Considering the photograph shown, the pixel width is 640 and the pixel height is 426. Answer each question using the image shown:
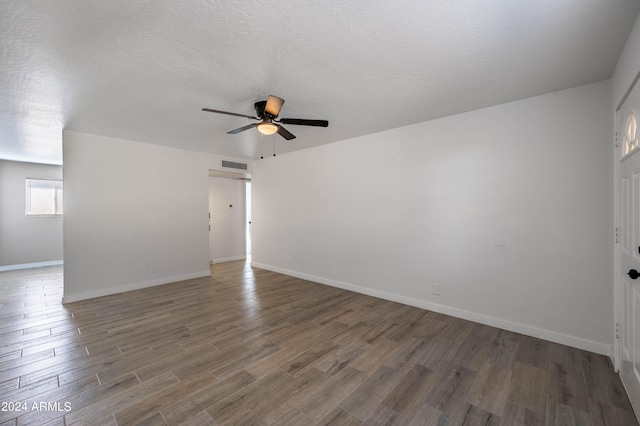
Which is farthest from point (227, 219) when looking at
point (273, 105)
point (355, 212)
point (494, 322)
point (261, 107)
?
point (494, 322)

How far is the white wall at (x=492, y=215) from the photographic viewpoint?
2531 millimetres

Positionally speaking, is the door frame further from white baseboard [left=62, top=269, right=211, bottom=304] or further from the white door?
white baseboard [left=62, top=269, right=211, bottom=304]

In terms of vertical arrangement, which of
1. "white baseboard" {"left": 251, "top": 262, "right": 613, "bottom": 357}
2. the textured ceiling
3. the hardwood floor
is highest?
the textured ceiling

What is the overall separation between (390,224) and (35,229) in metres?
8.75

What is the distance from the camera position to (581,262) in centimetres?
257

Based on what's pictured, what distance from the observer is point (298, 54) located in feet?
6.77

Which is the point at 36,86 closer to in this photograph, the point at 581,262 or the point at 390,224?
the point at 390,224

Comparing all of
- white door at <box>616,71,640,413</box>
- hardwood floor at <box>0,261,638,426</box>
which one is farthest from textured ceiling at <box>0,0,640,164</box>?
hardwood floor at <box>0,261,638,426</box>

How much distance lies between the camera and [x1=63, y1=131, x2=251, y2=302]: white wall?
13.4 ft

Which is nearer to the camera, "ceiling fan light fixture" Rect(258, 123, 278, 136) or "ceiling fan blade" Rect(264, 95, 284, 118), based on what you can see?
"ceiling fan blade" Rect(264, 95, 284, 118)

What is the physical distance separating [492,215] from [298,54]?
2.78 m

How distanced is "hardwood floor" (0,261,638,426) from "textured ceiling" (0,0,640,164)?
8.64ft

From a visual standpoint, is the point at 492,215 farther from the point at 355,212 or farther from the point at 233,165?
the point at 233,165

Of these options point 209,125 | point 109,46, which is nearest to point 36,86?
point 109,46
